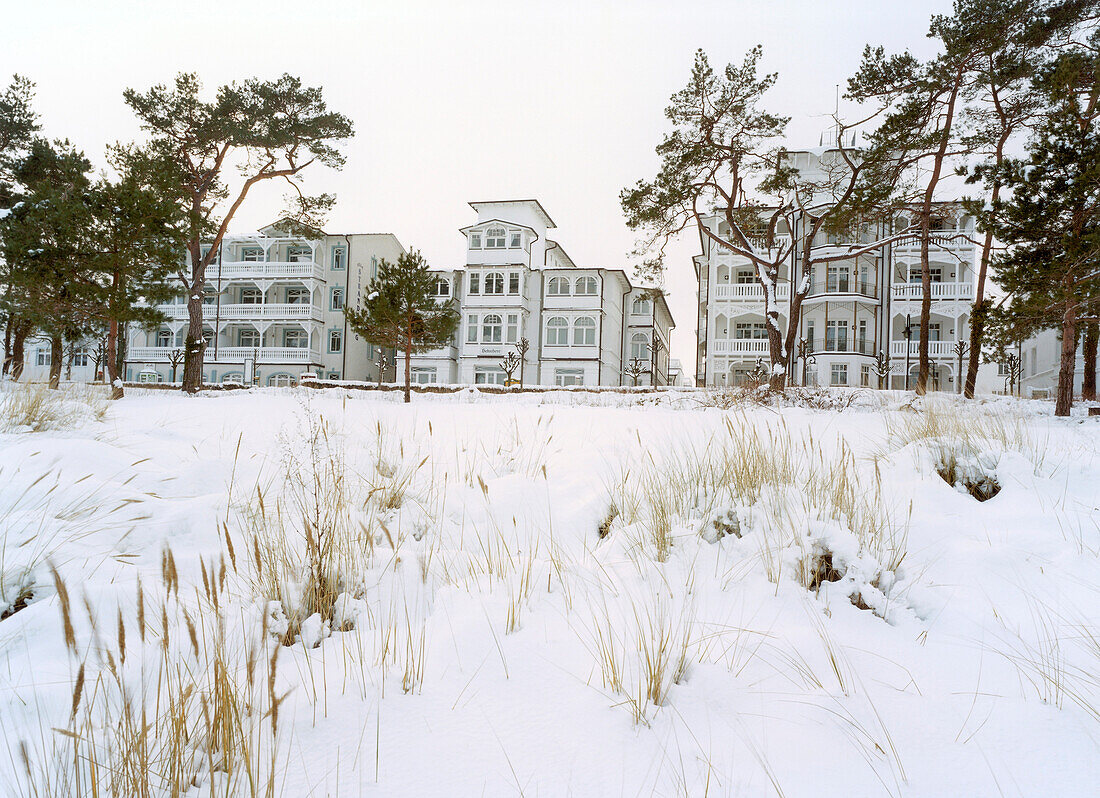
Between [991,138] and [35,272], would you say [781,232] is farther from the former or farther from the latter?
[35,272]

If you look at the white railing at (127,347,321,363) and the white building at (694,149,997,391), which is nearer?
the white building at (694,149,997,391)

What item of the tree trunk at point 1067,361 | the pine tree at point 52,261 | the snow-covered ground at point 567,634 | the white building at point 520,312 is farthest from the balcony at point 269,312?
the snow-covered ground at point 567,634

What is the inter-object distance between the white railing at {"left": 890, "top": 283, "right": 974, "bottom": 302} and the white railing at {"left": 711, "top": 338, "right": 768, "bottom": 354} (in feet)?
27.2

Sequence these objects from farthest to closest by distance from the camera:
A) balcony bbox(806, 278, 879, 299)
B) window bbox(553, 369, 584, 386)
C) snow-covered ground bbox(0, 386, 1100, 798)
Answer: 1. window bbox(553, 369, 584, 386)
2. balcony bbox(806, 278, 879, 299)
3. snow-covered ground bbox(0, 386, 1100, 798)

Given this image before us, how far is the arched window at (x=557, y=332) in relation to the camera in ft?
138

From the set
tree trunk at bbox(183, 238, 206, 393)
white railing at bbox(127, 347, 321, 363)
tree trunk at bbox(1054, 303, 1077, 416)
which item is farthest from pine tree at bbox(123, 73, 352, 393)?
tree trunk at bbox(1054, 303, 1077, 416)

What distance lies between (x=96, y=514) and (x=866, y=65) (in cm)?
2230

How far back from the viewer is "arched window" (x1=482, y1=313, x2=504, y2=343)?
42.0m

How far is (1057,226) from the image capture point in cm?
1317

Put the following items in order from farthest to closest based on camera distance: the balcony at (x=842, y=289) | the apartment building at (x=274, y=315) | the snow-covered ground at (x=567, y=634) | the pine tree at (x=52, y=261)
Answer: the apartment building at (x=274, y=315) < the balcony at (x=842, y=289) < the pine tree at (x=52, y=261) < the snow-covered ground at (x=567, y=634)

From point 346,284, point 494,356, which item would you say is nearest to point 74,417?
point 494,356

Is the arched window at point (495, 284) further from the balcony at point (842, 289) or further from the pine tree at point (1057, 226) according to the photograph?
the pine tree at point (1057, 226)

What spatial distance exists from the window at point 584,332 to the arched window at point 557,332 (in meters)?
0.63

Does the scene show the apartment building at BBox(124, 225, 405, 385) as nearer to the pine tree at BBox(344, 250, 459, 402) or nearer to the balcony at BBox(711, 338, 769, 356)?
the pine tree at BBox(344, 250, 459, 402)
